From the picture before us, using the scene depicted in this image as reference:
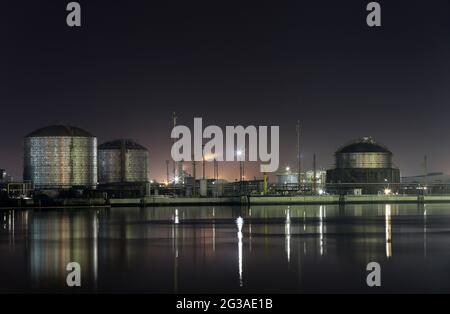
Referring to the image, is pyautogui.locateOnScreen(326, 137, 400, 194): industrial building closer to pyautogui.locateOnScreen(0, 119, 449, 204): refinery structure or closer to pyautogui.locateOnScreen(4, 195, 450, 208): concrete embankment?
pyautogui.locateOnScreen(0, 119, 449, 204): refinery structure

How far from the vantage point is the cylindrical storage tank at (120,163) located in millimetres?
132125

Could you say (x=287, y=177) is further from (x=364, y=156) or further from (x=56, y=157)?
(x=56, y=157)

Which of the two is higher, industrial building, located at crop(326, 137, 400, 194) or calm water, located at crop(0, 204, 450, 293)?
industrial building, located at crop(326, 137, 400, 194)

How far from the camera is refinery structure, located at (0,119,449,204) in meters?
115

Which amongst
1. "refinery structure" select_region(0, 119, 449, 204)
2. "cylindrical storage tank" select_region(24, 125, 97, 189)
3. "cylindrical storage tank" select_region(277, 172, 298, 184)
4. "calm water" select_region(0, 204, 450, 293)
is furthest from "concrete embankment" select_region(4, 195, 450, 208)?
"cylindrical storage tank" select_region(277, 172, 298, 184)

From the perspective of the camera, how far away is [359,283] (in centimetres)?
2789

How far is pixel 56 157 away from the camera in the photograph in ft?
382

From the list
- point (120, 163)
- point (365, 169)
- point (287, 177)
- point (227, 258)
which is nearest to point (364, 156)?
point (365, 169)

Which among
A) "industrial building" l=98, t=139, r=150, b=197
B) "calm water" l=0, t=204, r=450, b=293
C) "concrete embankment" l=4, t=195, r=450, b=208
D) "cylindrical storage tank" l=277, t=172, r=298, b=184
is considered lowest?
"calm water" l=0, t=204, r=450, b=293

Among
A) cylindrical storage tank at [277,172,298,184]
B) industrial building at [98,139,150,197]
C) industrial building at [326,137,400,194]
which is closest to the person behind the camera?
industrial building at [98,139,150,197]

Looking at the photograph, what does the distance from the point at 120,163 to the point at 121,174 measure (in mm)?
2013
